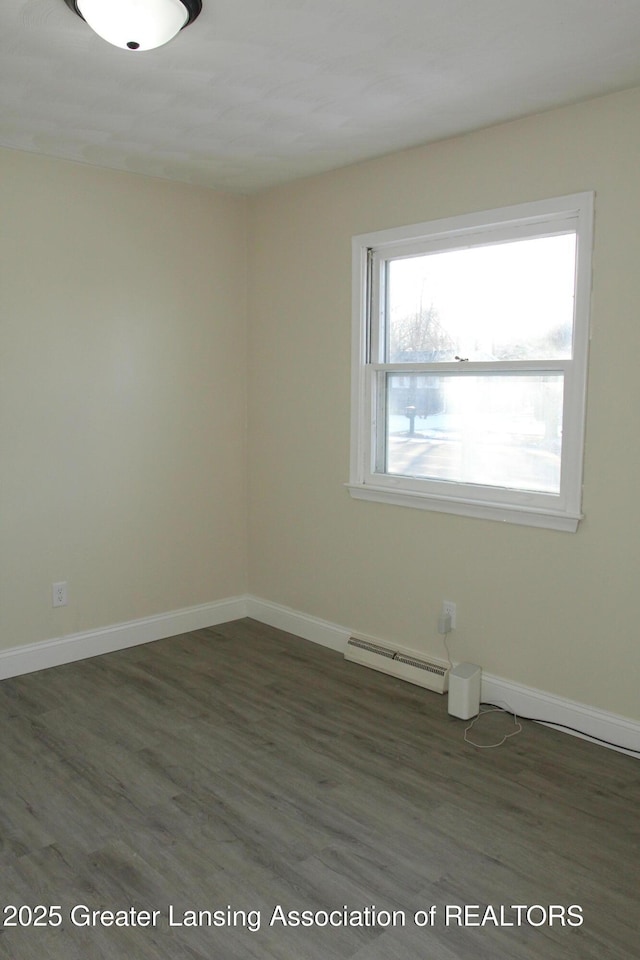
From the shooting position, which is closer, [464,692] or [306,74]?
[306,74]

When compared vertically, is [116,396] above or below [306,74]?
below

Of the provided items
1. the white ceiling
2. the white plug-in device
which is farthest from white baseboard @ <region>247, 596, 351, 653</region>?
the white ceiling

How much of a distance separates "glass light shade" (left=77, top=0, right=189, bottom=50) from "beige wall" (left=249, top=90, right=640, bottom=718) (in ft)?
5.14

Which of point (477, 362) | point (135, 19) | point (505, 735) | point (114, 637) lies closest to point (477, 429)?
point (477, 362)

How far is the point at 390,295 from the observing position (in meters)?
3.81

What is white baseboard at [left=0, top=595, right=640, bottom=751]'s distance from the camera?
121 inches

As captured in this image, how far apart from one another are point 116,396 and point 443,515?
1.85 m

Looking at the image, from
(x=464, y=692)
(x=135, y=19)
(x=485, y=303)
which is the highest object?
(x=135, y=19)

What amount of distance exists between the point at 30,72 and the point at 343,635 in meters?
2.97

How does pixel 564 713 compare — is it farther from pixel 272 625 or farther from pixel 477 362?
pixel 272 625

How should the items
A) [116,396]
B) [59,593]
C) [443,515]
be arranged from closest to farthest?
[443,515] → [59,593] → [116,396]

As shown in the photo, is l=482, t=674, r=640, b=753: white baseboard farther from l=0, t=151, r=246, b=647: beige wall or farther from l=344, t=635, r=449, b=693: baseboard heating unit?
l=0, t=151, r=246, b=647: beige wall

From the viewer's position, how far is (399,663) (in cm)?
372

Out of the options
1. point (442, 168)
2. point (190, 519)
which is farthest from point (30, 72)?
point (190, 519)
